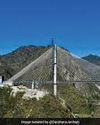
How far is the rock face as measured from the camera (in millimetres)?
35312

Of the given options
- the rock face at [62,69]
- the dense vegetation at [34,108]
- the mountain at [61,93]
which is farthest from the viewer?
the rock face at [62,69]

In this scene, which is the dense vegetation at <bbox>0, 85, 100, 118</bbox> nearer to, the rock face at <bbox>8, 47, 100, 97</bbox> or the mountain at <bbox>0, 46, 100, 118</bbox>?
the mountain at <bbox>0, 46, 100, 118</bbox>

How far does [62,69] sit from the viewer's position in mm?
35000

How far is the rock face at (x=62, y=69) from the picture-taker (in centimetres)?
3531

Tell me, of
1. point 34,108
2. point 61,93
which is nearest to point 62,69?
point 61,93

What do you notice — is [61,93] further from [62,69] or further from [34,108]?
[34,108]

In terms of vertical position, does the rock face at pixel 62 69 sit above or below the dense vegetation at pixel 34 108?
above

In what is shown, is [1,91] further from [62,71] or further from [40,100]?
[62,71]

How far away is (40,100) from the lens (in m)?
29.3

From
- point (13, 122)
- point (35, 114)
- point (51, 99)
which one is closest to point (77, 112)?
point (51, 99)

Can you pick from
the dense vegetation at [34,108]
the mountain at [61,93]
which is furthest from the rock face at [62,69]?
the dense vegetation at [34,108]

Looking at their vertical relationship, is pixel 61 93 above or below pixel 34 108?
above

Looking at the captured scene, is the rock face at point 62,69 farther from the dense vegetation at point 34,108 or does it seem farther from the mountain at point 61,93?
the dense vegetation at point 34,108

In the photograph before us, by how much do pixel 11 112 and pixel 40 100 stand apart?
239 cm
